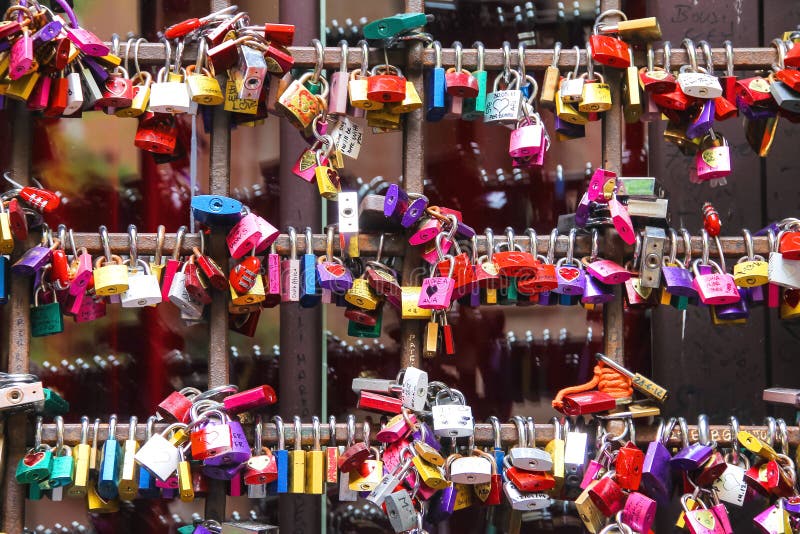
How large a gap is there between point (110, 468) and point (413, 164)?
0.87 metres

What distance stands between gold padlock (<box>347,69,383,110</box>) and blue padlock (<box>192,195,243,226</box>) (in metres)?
0.32

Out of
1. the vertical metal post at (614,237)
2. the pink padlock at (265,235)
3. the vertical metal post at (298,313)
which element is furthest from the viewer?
the vertical metal post at (298,313)

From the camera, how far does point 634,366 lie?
110 inches

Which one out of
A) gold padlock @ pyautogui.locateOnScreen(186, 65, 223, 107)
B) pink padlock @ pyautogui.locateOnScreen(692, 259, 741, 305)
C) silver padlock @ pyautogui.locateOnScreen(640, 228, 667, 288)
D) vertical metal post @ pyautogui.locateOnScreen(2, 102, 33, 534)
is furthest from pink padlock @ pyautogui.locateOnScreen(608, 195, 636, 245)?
vertical metal post @ pyautogui.locateOnScreen(2, 102, 33, 534)

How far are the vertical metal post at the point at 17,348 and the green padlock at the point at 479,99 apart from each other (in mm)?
920

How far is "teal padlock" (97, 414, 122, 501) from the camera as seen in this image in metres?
2.17

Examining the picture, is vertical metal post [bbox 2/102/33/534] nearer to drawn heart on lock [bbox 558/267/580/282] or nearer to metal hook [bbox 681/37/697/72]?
drawn heart on lock [bbox 558/267/580/282]

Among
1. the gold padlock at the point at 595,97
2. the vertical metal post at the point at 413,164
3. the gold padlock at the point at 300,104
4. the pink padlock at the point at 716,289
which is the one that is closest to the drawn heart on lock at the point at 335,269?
the vertical metal post at the point at 413,164

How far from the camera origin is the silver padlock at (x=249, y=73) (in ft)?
7.20

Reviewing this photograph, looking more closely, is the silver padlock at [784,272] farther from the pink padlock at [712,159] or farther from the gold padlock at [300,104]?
the gold padlock at [300,104]

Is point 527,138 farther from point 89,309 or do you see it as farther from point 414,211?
point 89,309

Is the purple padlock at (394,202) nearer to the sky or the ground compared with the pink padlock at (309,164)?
nearer to the ground

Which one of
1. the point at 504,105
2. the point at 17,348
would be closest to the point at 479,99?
the point at 504,105

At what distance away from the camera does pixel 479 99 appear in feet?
7.52
